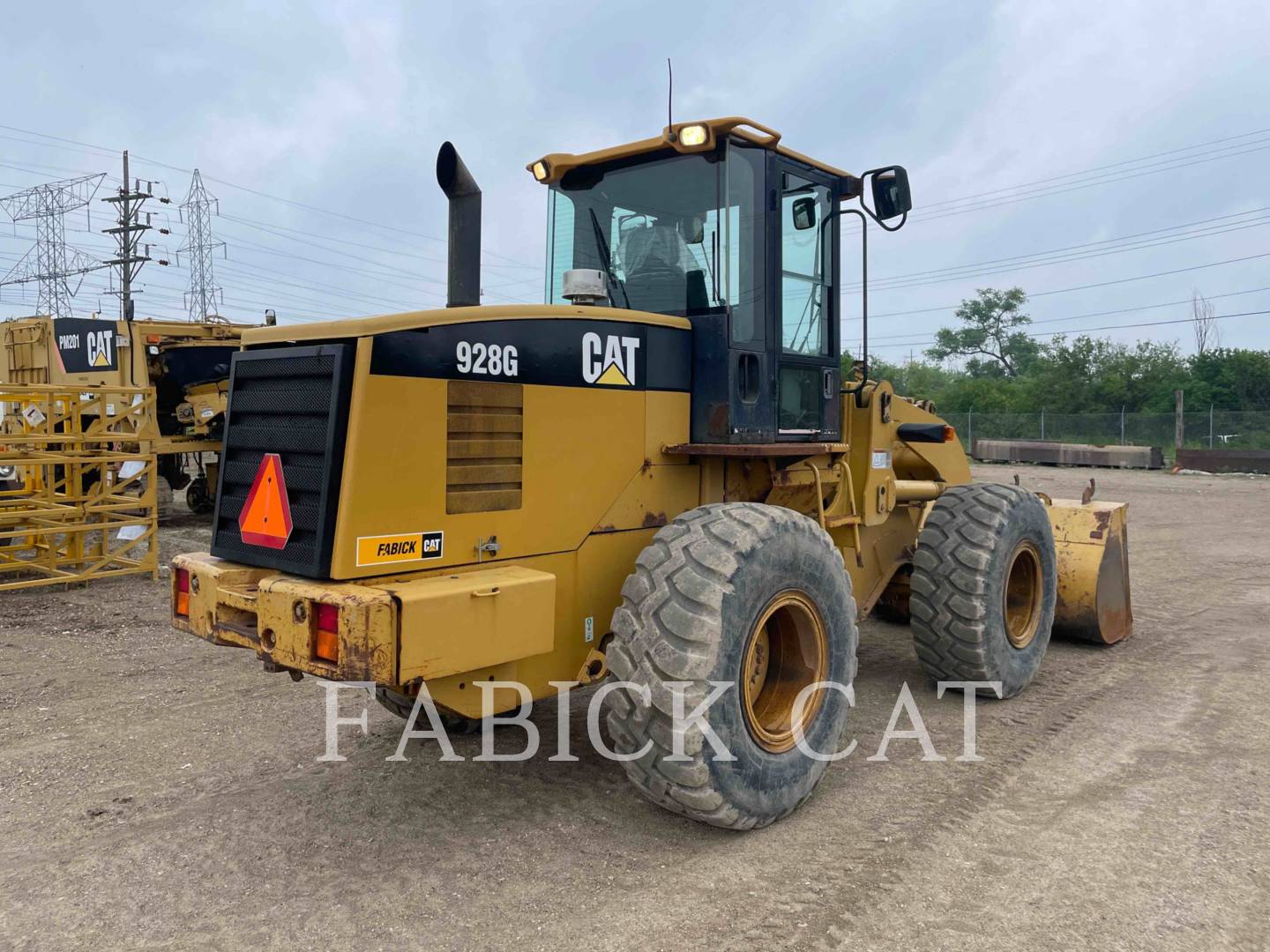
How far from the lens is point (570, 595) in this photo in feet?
13.3

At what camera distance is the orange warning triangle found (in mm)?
3635

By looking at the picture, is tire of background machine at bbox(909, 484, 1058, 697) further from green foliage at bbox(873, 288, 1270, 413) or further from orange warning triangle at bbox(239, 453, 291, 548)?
green foliage at bbox(873, 288, 1270, 413)

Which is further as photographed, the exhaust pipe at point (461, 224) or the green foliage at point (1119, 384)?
the green foliage at point (1119, 384)

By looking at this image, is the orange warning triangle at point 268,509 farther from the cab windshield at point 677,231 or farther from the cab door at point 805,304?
the cab door at point 805,304

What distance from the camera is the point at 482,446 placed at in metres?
3.71

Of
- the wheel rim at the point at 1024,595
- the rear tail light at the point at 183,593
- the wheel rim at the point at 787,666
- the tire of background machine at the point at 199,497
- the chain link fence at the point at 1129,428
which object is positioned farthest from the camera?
the chain link fence at the point at 1129,428

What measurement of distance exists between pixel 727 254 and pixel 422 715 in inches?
113

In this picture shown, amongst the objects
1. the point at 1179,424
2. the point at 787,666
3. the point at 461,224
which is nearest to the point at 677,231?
the point at 461,224

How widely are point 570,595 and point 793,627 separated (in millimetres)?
1027

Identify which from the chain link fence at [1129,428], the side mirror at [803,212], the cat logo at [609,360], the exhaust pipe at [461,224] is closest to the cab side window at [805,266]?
the side mirror at [803,212]

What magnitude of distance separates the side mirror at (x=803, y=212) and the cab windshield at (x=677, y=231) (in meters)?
0.41

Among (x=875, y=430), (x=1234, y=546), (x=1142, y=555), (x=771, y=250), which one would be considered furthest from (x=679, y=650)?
(x=1234, y=546)

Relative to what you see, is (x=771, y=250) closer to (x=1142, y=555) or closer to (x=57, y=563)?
(x=57, y=563)

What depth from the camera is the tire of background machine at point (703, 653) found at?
3.60 m
